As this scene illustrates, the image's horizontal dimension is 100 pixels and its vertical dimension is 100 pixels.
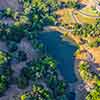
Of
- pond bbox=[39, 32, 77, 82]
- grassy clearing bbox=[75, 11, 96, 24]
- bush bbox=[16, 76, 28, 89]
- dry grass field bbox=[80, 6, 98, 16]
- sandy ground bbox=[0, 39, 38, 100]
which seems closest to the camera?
sandy ground bbox=[0, 39, 38, 100]

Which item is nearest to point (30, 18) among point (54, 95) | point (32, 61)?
point (32, 61)

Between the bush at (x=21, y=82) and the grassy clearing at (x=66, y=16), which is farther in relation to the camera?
the grassy clearing at (x=66, y=16)

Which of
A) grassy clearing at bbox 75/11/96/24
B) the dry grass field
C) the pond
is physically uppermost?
the dry grass field

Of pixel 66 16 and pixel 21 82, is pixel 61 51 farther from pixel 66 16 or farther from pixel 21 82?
pixel 21 82

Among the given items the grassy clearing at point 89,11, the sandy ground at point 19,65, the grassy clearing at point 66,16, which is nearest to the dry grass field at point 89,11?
the grassy clearing at point 89,11

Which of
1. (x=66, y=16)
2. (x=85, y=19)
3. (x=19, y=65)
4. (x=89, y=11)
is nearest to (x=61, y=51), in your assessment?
(x=19, y=65)

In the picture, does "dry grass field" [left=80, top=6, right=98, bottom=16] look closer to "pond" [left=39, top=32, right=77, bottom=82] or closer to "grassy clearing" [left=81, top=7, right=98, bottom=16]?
"grassy clearing" [left=81, top=7, right=98, bottom=16]

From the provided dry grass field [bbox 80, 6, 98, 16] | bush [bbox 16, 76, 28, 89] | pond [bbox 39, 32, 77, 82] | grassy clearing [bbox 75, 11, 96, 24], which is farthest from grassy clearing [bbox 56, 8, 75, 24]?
bush [bbox 16, 76, 28, 89]

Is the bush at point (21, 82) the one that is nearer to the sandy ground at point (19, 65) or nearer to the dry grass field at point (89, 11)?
the sandy ground at point (19, 65)

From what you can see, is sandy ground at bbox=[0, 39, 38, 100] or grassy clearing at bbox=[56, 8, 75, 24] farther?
grassy clearing at bbox=[56, 8, 75, 24]

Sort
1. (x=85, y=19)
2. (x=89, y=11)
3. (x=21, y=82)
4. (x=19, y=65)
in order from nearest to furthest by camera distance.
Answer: (x=21, y=82), (x=19, y=65), (x=85, y=19), (x=89, y=11)
